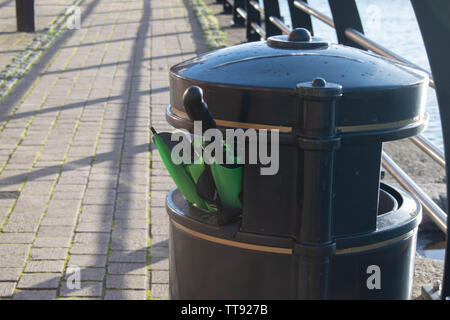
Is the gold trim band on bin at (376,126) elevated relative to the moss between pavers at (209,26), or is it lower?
elevated

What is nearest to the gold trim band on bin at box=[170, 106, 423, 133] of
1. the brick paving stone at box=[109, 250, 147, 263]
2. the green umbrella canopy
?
the green umbrella canopy

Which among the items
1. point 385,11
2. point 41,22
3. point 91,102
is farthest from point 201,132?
point 41,22

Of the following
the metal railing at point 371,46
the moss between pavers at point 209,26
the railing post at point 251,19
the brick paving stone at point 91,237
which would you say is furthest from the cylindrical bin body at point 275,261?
the railing post at point 251,19

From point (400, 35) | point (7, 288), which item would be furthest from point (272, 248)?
point (400, 35)

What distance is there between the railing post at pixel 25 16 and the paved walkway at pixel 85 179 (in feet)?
5.59

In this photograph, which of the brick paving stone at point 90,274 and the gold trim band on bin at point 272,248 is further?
the brick paving stone at point 90,274

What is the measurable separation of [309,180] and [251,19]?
7.37 m

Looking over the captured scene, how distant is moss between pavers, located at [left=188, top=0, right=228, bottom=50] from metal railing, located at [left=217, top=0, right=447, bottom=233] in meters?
0.43

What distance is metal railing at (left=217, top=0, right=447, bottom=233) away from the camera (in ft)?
9.19

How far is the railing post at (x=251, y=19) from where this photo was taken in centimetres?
873

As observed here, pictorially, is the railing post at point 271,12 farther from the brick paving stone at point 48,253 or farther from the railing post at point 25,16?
the brick paving stone at point 48,253

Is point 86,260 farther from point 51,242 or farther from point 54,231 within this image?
point 54,231

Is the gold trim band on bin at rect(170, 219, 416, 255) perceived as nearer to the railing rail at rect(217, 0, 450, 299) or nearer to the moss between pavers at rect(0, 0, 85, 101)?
the railing rail at rect(217, 0, 450, 299)

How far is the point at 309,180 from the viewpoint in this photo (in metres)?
1.70
